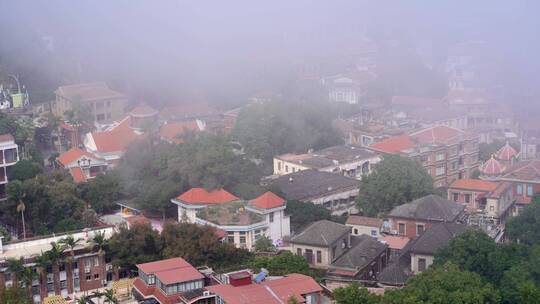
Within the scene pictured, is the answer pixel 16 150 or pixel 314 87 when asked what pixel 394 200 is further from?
pixel 314 87

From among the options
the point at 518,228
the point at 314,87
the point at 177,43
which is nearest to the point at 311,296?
the point at 518,228

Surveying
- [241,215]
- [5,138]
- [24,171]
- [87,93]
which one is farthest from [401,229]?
[87,93]

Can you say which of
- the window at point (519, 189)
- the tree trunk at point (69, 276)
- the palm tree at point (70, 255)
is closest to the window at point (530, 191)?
the window at point (519, 189)

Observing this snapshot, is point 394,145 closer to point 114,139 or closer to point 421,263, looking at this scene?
point 114,139

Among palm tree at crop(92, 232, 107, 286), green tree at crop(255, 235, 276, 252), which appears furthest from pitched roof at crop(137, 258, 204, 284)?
green tree at crop(255, 235, 276, 252)

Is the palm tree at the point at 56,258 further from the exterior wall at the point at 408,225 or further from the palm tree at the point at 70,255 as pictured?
the exterior wall at the point at 408,225
